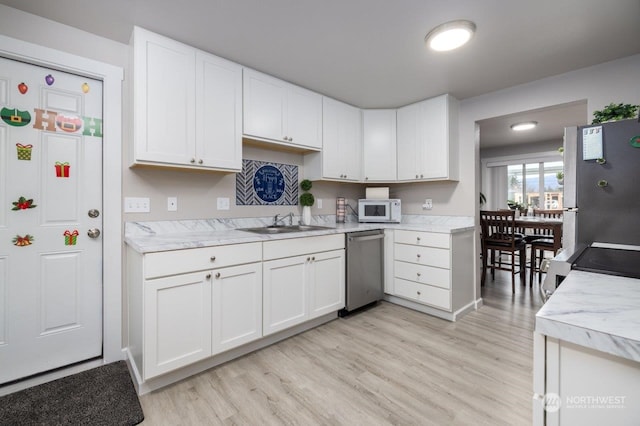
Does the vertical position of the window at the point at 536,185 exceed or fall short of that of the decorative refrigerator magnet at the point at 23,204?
it exceeds it

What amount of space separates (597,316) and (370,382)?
1541 mm

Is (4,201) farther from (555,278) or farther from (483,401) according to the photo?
(483,401)

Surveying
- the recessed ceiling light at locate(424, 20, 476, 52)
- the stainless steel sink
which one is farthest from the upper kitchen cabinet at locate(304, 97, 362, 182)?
the recessed ceiling light at locate(424, 20, 476, 52)

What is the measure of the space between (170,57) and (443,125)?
261 centimetres

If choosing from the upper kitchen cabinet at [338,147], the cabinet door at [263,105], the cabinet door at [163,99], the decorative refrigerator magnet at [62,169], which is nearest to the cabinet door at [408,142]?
the upper kitchen cabinet at [338,147]

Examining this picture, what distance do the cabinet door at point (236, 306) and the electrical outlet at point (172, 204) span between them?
76 centimetres

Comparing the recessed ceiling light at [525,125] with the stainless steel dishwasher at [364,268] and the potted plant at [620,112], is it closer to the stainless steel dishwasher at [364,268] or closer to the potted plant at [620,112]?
the potted plant at [620,112]

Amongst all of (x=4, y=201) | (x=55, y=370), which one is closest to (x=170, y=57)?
(x=4, y=201)

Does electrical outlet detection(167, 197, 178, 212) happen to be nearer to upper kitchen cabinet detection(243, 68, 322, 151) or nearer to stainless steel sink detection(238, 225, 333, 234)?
stainless steel sink detection(238, 225, 333, 234)

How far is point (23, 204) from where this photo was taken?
1818 millimetres

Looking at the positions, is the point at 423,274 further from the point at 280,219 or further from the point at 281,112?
the point at 281,112

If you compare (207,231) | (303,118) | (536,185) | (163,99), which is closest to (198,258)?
(207,231)

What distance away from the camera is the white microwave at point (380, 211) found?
11.2ft

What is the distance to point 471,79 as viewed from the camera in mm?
2693
